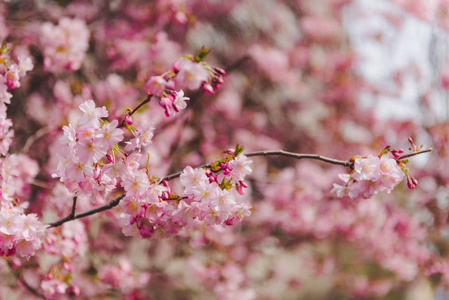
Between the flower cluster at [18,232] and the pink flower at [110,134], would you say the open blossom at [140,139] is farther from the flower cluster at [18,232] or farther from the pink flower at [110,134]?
the flower cluster at [18,232]

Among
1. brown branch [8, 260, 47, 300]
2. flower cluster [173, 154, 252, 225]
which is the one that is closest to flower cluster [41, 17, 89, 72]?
brown branch [8, 260, 47, 300]

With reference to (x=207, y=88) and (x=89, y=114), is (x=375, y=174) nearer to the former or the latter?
(x=207, y=88)

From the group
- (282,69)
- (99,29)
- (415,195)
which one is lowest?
(99,29)

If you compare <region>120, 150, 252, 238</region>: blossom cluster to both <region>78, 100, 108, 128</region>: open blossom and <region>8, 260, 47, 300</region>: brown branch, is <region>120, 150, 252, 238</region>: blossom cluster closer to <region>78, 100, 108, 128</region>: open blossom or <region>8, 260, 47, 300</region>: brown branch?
<region>78, 100, 108, 128</region>: open blossom

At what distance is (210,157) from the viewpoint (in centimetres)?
448

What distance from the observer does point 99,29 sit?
406 cm

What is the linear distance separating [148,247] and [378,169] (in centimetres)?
391

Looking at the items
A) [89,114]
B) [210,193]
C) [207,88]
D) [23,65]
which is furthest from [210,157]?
[89,114]

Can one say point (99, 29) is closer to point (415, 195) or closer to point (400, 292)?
point (415, 195)

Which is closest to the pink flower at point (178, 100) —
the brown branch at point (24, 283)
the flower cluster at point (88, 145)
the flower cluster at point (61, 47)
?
the flower cluster at point (88, 145)

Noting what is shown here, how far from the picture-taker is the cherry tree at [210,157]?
1.46 metres

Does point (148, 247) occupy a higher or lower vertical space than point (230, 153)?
higher

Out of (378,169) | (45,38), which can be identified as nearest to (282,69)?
(45,38)

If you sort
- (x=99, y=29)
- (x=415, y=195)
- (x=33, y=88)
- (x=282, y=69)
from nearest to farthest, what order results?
Result: (x=33, y=88) → (x=99, y=29) → (x=415, y=195) → (x=282, y=69)
